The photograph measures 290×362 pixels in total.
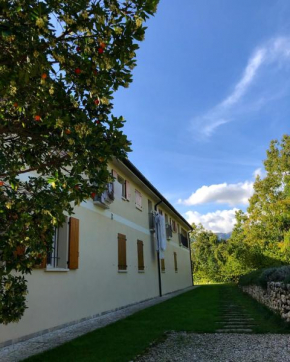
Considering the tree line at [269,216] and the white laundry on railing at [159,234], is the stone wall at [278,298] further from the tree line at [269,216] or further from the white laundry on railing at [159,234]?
the tree line at [269,216]

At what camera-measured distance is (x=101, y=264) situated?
913 centimetres

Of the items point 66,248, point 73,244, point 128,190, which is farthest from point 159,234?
point 66,248

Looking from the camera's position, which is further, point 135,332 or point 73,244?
point 73,244

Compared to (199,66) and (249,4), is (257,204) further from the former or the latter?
(249,4)

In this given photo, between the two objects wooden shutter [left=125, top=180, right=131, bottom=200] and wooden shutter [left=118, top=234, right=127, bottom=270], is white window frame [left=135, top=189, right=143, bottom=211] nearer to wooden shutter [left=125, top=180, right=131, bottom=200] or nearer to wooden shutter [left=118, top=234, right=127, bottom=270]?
wooden shutter [left=125, top=180, right=131, bottom=200]

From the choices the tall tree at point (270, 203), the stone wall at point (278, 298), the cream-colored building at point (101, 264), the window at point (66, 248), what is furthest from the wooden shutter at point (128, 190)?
the tall tree at point (270, 203)

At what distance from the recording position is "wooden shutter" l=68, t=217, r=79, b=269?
288 inches

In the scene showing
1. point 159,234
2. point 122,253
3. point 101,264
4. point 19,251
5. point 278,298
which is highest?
point 159,234

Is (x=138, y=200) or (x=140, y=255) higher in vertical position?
(x=138, y=200)

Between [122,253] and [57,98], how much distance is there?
8883 millimetres

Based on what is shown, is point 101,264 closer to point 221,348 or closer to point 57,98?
point 221,348

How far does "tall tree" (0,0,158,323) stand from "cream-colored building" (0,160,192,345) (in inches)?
131

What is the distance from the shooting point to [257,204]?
77.9 ft

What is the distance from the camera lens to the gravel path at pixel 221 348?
4.14m
